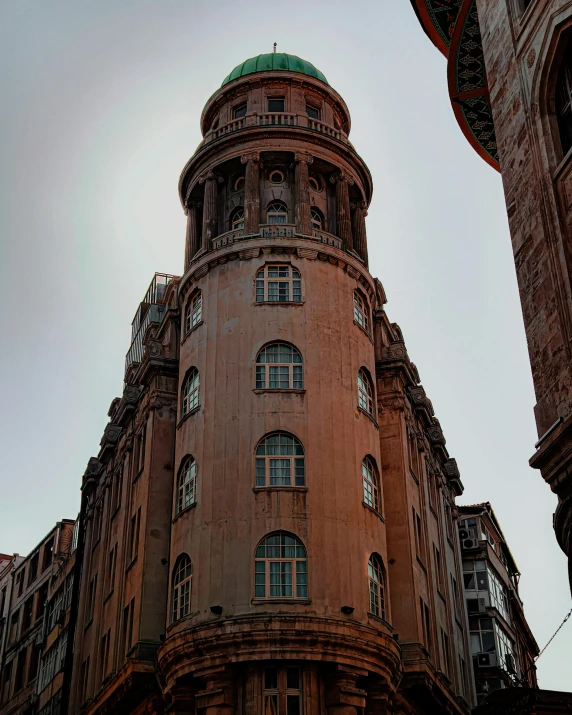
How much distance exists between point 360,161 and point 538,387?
2795 centimetres

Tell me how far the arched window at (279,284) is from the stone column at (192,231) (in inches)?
212

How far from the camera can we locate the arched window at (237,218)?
4275cm

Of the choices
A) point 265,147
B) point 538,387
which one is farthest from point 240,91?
point 538,387

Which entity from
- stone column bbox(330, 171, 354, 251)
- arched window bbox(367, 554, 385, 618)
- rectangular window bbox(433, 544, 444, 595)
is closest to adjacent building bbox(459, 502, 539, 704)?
rectangular window bbox(433, 544, 444, 595)

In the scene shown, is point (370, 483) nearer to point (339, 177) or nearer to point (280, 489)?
point (280, 489)

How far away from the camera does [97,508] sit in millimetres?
51031

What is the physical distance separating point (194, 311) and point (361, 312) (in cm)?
688

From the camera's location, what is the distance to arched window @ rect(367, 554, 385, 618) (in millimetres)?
34750

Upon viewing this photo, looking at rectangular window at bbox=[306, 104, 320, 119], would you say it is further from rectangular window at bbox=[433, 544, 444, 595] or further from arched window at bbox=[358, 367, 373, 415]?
rectangular window at bbox=[433, 544, 444, 595]

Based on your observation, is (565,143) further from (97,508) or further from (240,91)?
(97,508)

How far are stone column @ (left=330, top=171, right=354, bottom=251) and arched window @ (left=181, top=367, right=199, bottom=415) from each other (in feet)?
27.9

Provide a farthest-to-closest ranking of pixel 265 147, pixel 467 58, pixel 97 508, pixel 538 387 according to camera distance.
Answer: pixel 97 508 < pixel 265 147 < pixel 467 58 < pixel 538 387

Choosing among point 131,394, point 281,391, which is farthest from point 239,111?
point 281,391

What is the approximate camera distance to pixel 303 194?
137 feet
